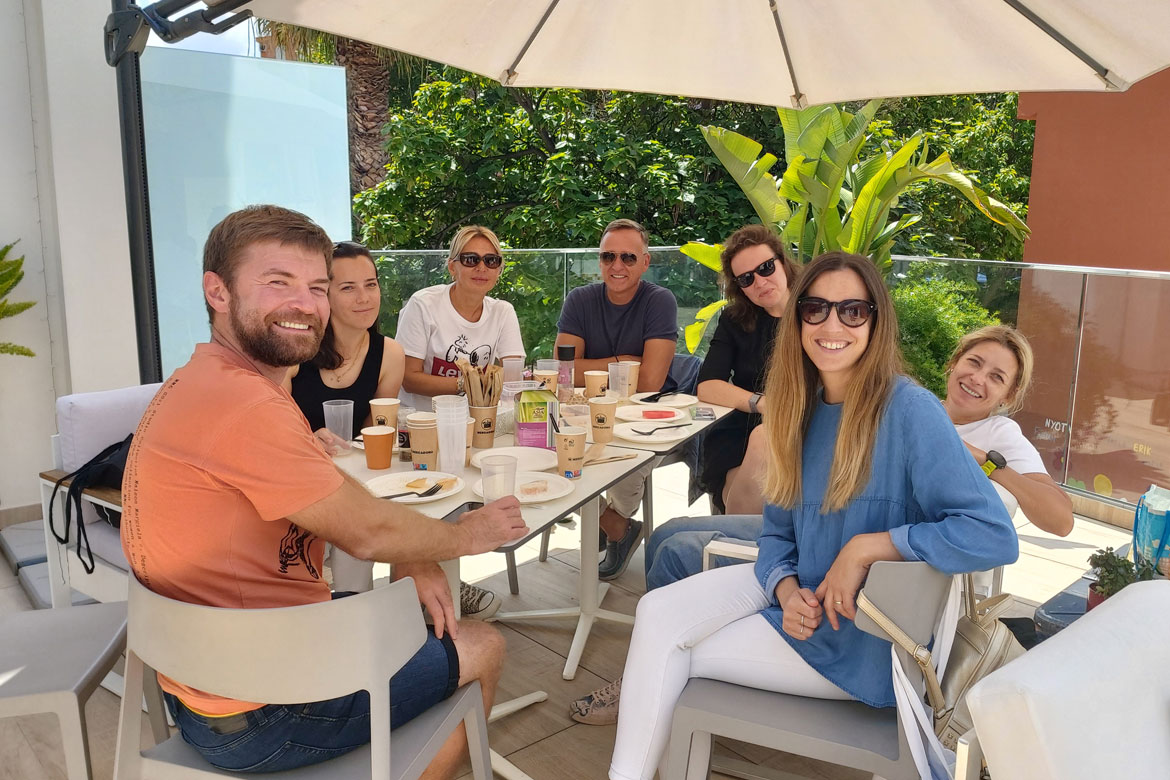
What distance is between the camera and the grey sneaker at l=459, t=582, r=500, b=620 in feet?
12.2

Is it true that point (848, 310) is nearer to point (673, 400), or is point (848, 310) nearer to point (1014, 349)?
point (1014, 349)

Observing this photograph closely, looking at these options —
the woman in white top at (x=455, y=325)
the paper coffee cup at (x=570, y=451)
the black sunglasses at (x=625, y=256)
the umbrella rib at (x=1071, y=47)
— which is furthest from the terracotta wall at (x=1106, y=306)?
the paper coffee cup at (x=570, y=451)

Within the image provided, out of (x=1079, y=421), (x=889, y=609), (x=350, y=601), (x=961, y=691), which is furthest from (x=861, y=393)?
(x=1079, y=421)

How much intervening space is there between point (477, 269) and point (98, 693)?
7.59 feet

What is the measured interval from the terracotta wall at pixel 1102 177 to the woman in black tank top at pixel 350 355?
599 cm

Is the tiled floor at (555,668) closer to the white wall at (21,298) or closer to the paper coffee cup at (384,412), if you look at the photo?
the white wall at (21,298)

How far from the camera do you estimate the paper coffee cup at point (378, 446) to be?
2.69 meters

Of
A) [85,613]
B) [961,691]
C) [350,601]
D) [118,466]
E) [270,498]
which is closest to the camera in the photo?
[350,601]

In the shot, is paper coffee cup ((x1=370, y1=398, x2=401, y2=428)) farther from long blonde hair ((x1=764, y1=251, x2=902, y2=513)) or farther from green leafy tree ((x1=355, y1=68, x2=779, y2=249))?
green leafy tree ((x1=355, y1=68, x2=779, y2=249))

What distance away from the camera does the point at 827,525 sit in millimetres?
2117

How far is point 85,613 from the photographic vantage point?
232cm

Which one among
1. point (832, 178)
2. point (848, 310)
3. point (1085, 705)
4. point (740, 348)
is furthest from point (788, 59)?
point (832, 178)

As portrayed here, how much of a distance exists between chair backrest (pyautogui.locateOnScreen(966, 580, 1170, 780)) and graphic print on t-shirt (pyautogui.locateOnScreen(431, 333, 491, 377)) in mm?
3142

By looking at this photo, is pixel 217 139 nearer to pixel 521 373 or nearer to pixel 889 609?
pixel 521 373
